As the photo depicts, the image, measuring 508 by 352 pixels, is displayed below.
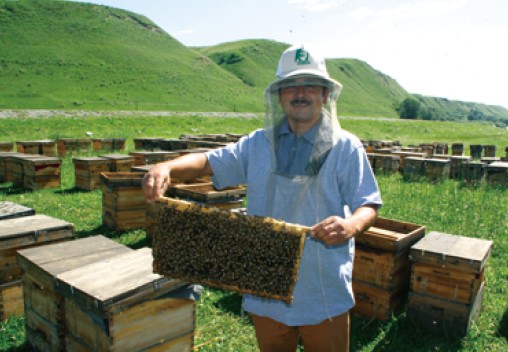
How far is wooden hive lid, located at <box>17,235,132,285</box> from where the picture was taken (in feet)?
12.5

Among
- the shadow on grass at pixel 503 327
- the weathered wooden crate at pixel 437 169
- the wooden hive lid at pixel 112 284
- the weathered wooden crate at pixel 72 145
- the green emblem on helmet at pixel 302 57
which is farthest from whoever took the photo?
the weathered wooden crate at pixel 72 145

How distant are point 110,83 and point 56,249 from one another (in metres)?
65.6

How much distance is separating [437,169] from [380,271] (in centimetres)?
1002

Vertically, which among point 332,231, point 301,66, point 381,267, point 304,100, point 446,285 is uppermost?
point 301,66

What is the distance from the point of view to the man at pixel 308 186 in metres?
2.57

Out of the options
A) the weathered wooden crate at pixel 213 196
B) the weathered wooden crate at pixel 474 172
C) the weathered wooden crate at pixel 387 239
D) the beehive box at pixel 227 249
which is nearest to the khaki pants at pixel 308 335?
the beehive box at pixel 227 249

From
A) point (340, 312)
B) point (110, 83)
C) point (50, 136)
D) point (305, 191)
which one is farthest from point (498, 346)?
point (110, 83)

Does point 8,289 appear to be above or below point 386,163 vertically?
below

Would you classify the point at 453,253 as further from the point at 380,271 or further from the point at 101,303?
the point at 101,303

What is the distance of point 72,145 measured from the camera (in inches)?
684

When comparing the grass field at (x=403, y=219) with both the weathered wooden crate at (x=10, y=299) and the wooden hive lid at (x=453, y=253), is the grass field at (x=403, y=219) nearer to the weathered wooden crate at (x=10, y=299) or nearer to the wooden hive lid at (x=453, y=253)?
the weathered wooden crate at (x=10, y=299)

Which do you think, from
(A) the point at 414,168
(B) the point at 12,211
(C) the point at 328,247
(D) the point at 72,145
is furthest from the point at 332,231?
(D) the point at 72,145

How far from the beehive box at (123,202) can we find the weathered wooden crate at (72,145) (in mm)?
10093

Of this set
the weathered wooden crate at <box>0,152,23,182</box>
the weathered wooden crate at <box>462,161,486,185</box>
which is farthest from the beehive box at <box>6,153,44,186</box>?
the weathered wooden crate at <box>462,161,486,185</box>
